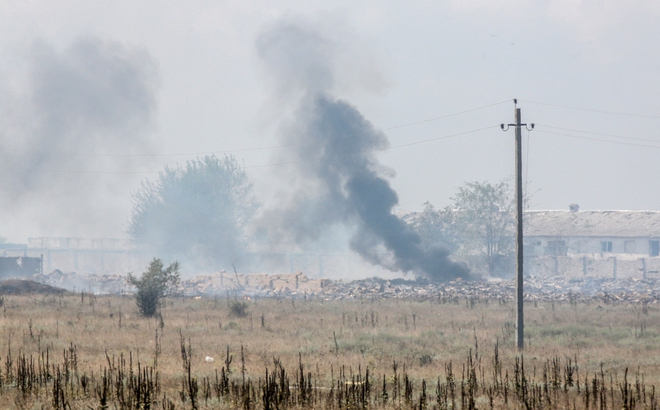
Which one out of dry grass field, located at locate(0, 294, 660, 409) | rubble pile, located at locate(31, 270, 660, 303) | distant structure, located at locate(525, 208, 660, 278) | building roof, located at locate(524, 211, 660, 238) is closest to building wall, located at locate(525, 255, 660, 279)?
distant structure, located at locate(525, 208, 660, 278)

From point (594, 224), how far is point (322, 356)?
71.7 m

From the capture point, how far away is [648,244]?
76.6m

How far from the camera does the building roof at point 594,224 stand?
7944 centimetres

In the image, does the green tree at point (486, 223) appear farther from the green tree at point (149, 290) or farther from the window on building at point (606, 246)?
the green tree at point (149, 290)

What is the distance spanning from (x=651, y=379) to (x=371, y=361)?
6.04 metres

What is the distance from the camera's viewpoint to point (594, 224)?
84.3m

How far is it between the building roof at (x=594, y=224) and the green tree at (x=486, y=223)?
6.26m

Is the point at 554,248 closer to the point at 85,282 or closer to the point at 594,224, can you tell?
the point at 594,224

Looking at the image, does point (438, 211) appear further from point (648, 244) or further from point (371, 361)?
point (371, 361)

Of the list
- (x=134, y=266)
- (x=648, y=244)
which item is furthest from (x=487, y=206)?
(x=134, y=266)

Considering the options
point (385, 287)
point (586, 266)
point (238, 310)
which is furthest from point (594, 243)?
point (238, 310)

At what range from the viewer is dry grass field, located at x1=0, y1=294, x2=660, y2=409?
39.6 feet


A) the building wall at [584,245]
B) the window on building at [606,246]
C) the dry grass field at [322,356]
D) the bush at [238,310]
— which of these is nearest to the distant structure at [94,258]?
the building wall at [584,245]

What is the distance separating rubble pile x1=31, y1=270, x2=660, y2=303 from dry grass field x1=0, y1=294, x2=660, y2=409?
33.5 ft
